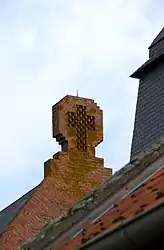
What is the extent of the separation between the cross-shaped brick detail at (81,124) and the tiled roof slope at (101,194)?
10.4 meters

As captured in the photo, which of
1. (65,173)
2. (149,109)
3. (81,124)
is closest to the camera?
(81,124)

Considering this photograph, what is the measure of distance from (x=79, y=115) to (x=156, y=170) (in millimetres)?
11582

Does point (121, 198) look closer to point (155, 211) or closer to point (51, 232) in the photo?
point (51, 232)

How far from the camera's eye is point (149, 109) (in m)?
22.2

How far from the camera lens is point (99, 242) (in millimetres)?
6273

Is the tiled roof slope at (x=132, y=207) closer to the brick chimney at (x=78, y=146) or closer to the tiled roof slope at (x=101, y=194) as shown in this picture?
the tiled roof slope at (x=101, y=194)

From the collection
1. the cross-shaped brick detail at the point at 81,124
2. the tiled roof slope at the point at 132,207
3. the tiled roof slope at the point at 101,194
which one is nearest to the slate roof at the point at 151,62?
the cross-shaped brick detail at the point at 81,124

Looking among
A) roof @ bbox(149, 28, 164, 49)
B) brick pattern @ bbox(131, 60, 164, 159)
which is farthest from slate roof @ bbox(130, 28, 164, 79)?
brick pattern @ bbox(131, 60, 164, 159)

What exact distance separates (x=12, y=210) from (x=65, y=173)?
244 cm

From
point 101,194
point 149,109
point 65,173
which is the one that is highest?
point 149,109

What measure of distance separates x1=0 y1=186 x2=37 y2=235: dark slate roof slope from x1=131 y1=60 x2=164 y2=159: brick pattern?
329 cm

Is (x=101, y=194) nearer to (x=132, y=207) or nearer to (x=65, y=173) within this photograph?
(x=132, y=207)

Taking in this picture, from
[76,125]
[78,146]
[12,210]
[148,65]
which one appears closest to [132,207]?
[76,125]

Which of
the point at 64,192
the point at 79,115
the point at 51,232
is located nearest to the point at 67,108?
the point at 79,115
